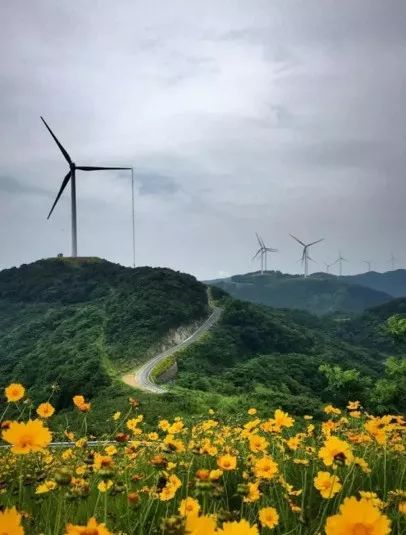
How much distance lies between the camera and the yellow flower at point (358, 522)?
1892 mm

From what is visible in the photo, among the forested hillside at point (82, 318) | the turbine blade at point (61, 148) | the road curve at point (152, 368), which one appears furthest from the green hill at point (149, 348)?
the turbine blade at point (61, 148)

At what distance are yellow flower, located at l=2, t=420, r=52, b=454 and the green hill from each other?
2537 centimetres

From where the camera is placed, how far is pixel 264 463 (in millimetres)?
4098

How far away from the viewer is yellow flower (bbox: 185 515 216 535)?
1956 mm

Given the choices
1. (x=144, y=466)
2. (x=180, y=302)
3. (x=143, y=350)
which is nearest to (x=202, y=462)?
(x=144, y=466)

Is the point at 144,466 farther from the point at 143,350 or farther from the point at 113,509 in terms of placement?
the point at 143,350

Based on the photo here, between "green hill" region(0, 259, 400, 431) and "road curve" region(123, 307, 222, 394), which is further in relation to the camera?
"road curve" region(123, 307, 222, 394)

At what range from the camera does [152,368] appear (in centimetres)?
5322

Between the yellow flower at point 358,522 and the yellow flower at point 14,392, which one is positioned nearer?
the yellow flower at point 358,522

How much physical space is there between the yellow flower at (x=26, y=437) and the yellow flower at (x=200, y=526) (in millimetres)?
1130

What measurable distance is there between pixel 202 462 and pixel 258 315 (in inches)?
2994

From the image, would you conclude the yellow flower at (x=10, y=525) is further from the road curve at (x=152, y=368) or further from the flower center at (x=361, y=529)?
the road curve at (x=152, y=368)

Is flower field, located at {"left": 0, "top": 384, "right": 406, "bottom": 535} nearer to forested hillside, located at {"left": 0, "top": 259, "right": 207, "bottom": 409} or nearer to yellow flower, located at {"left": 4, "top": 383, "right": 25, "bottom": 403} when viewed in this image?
yellow flower, located at {"left": 4, "top": 383, "right": 25, "bottom": 403}

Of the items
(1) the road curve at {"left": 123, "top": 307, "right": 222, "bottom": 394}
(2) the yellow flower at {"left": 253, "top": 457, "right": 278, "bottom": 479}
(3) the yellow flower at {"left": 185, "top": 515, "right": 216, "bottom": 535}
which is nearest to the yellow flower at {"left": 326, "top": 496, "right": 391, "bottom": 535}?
(3) the yellow flower at {"left": 185, "top": 515, "right": 216, "bottom": 535}
